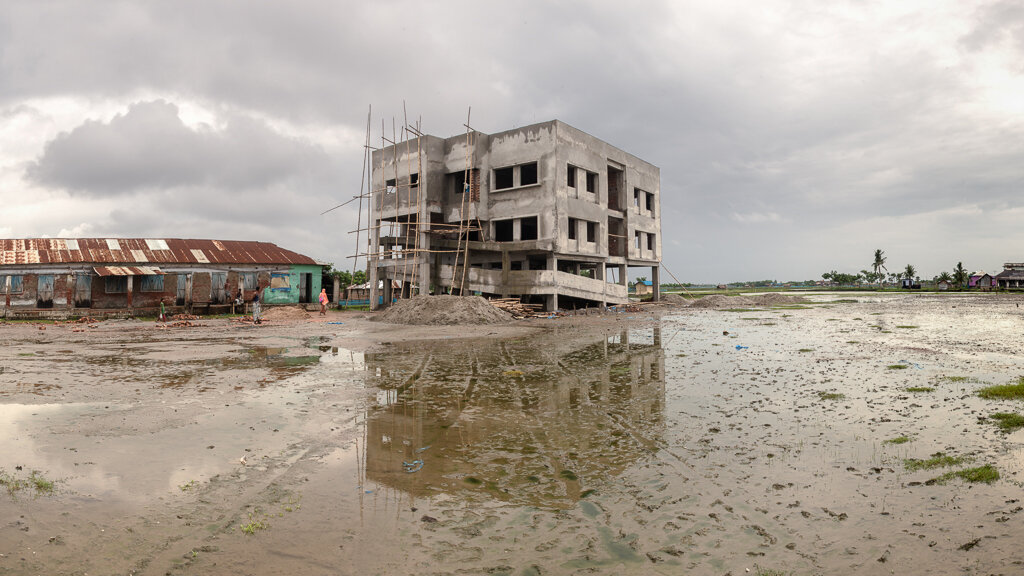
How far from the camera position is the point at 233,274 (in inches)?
1393

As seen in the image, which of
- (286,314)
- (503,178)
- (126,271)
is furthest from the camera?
(503,178)

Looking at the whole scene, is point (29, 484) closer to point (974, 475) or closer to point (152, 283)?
point (974, 475)

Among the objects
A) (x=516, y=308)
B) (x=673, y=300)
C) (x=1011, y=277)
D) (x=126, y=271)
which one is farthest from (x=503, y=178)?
(x=1011, y=277)

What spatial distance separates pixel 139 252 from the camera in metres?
33.2

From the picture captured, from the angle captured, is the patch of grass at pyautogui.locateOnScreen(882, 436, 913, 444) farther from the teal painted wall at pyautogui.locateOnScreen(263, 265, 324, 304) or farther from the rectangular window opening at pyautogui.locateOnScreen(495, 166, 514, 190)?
the teal painted wall at pyautogui.locateOnScreen(263, 265, 324, 304)

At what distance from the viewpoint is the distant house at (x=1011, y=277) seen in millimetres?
86000

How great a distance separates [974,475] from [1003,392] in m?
4.95

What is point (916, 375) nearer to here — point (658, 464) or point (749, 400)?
point (749, 400)

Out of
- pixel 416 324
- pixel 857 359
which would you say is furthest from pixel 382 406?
pixel 416 324

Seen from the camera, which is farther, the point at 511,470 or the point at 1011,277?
the point at 1011,277

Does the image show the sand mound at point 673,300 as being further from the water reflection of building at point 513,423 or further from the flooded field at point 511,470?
the flooded field at point 511,470

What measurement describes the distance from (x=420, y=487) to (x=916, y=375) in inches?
425

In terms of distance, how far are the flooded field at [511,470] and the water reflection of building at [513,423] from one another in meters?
0.05

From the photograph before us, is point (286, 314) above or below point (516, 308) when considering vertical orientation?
below
